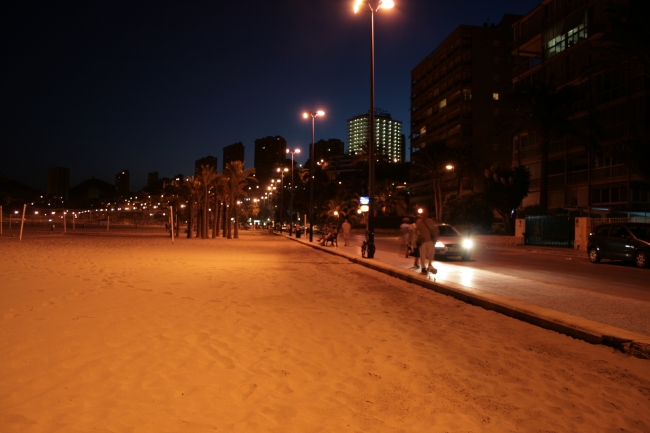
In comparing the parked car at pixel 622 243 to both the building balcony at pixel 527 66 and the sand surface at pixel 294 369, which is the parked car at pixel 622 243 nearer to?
the sand surface at pixel 294 369

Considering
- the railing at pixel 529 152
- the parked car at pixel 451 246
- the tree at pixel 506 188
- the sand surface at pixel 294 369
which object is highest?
the railing at pixel 529 152

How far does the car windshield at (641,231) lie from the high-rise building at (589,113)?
39.7 feet

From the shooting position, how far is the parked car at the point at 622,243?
65.2 ft

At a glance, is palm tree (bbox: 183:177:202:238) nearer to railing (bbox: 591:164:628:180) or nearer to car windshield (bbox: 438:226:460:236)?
car windshield (bbox: 438:226:460:236)

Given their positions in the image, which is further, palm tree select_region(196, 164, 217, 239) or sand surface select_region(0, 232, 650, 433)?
palm tree select_region(196, 164, 217, 239)

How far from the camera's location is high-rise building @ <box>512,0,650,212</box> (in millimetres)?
35812

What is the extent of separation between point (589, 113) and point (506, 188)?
27.2ft

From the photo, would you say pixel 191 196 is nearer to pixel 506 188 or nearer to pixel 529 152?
pixel 506 188

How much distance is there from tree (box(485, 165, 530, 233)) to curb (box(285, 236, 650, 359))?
1276 inches

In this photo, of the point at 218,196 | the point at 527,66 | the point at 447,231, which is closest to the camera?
the point at 447,231

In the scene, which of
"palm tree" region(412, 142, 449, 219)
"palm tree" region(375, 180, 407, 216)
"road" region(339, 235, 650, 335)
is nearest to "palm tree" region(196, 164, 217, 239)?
"palm tree" region(412, 142, 449, 219)

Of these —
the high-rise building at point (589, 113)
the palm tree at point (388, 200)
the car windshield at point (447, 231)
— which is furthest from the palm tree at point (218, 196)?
the palm tree at point (388, 200)

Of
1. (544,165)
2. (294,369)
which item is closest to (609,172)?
(544,165)

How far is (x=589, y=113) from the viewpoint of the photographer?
40500mm
